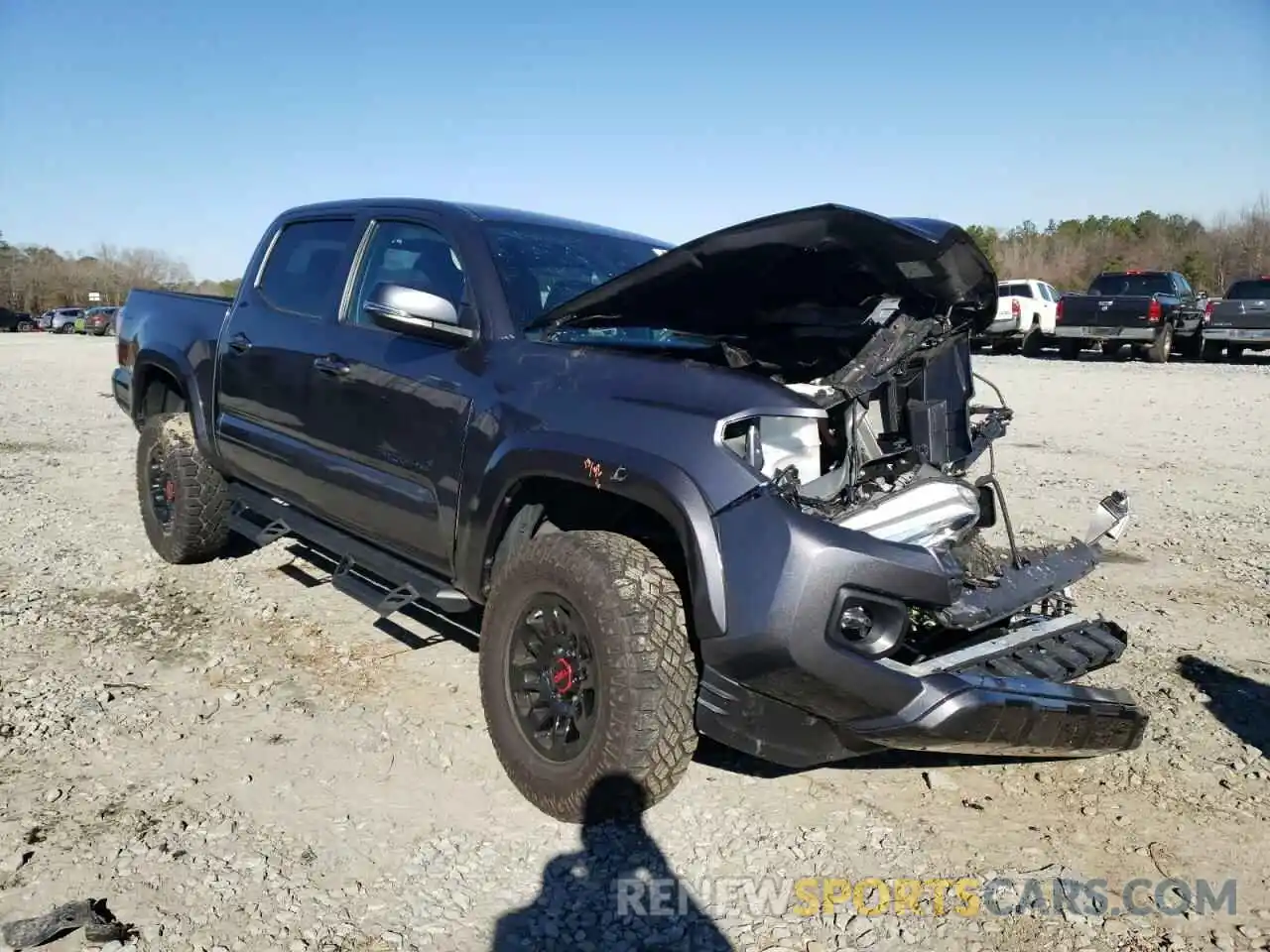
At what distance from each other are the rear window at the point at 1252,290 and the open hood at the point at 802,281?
2109cm

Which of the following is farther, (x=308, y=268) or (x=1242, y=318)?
(x=1242, y=318)

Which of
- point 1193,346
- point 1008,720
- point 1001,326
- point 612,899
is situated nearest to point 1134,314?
point 1193,346

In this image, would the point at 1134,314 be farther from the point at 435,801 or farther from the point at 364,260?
the point at 435,801

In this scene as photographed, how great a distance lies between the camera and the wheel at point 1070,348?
2191 centimetres

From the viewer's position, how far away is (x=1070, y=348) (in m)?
22.4

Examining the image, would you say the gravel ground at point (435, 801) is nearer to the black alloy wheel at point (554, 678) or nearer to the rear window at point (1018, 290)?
the black alloy wheel at point (554, 678)

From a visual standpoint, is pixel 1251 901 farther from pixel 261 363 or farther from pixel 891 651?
pixel 261 363

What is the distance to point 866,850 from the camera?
9.87ft

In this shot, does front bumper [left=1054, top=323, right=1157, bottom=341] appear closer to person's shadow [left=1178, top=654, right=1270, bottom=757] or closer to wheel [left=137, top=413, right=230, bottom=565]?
person's shadow [left=1178, top=654, right=1270, bottom=757]

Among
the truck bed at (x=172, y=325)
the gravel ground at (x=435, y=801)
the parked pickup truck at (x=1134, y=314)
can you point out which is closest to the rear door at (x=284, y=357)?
the truck bed at (x=172, y=325)

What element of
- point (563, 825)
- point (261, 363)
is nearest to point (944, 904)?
point (563, 825)

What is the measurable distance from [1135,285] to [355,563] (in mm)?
21240

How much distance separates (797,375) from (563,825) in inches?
67.3

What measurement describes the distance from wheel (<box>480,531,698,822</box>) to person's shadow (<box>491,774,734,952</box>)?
5 cm
